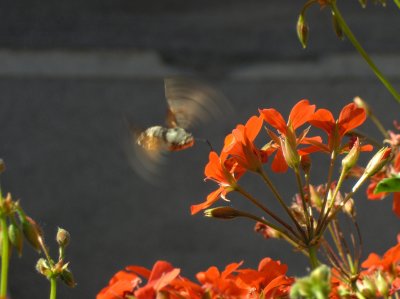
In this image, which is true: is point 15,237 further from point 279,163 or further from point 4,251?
point 279,163

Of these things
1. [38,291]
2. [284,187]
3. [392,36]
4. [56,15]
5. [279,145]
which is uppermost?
[56,15]

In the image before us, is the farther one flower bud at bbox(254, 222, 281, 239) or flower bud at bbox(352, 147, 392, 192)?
flower bud at bbox(254, 222, 281, 239)

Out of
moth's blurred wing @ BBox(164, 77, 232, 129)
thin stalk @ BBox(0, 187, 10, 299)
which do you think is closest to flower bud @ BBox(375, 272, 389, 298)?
thin stalk @ BBox(0, 187, 10, 299)

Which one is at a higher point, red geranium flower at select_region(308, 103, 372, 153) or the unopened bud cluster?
red geranium flower at select_region(308, 103, 372, 153)

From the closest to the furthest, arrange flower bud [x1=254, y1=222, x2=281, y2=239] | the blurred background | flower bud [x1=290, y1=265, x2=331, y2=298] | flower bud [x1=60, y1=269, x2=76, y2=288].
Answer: flower bud [x1=290, y1=265, x2=331, y2=298]
flower bud [x1=60, y1=269, x2=76, y2=288]
flower bud [x1=254, y1=222, x2=281, y2=239]
the blurred background

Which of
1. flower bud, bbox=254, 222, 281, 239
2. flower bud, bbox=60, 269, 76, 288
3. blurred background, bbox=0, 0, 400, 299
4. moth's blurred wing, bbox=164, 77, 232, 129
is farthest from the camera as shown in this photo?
blurred background, bbox=0, 0, 400, 299

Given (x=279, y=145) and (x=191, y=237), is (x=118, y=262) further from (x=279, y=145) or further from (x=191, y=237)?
(x=279, y=145)

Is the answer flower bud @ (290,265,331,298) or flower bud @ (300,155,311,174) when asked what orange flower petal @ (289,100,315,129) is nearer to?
flower bud @ (300,155,311,174)

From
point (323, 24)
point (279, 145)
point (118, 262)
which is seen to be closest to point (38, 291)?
point (118, 262)
